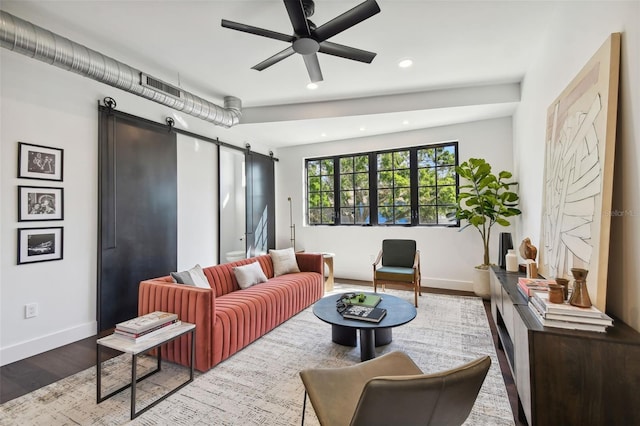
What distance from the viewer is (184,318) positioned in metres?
2.52

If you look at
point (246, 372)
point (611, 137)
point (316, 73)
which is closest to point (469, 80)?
point (316, 73)

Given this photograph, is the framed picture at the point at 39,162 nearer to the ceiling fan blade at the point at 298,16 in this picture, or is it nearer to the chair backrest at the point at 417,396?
the ceiling fan blade at the point at 298,16

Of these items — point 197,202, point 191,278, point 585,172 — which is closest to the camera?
point 585,172

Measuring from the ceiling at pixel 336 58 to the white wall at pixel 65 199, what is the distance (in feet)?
1.85

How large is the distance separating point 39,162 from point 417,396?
3834 mm

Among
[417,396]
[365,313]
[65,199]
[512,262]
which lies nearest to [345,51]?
[365,313]

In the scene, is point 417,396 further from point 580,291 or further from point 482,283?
point 482,283

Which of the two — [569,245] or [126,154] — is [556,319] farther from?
[126,154]

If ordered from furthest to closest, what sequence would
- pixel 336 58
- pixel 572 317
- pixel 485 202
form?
pixel 485 202 → pixel 336 58 → pixel 572 317

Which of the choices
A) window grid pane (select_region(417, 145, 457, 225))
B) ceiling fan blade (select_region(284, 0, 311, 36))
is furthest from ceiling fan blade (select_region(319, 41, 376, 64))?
window grid pane (select_region(417, 145, 457, 225))

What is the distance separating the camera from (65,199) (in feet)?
10.2

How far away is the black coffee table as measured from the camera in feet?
8.16

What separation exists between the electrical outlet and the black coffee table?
8.99 feet

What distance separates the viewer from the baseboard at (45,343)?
8.70 feet
